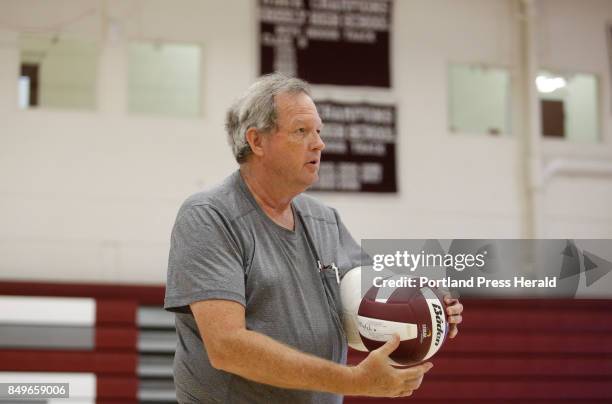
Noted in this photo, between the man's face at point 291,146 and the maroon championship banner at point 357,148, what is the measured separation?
422cm

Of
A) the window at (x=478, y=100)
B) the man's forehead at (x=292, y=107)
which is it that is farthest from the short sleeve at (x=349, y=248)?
the window at (x=478, y=100)

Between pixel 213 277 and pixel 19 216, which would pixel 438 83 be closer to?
pixel 19 216

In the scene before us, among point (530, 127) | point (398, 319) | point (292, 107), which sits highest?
point (530, 127)

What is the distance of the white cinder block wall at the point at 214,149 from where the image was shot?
6168 millimetres

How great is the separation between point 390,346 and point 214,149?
183 inches

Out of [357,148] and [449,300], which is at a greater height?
[357,148]

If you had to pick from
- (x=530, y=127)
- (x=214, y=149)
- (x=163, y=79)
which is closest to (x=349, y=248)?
(x=214, y=149)

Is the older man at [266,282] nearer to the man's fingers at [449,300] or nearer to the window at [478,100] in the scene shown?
the man's fingers at [449,300]

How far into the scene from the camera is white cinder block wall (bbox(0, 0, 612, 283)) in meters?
6.17

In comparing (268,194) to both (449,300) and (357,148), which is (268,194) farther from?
(357,148)

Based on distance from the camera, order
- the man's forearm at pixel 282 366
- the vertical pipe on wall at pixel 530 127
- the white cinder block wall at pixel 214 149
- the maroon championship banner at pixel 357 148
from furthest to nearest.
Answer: the vertical pipe on wall at pixel 530 127 < the maroon championship banner at pixel 357 148 < the white cinder block wall at pixel 214 149 < the man's forearm at pixel 282 366

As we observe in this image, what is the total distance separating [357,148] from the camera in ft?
22.1

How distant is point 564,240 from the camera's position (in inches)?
277

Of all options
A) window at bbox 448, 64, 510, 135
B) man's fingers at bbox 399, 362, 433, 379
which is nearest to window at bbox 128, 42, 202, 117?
window at bbox 448, 64, 510, 135
